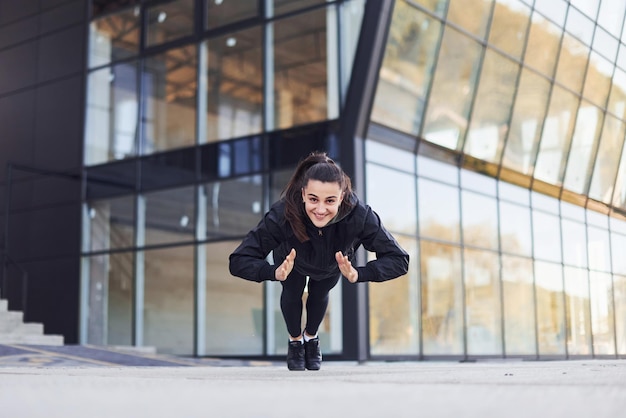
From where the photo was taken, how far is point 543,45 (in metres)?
19.1

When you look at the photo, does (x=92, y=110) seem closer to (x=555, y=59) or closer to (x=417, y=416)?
(x=555, y=59)

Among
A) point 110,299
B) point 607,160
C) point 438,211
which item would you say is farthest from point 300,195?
point 607,160

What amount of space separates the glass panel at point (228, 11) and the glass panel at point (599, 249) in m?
10.9

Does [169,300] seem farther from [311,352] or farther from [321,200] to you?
[321,200]

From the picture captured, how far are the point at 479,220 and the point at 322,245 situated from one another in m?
12.8

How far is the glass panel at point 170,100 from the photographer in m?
18.1

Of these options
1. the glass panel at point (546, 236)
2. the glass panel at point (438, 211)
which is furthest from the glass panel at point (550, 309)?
the glass panel at point (438, 211)

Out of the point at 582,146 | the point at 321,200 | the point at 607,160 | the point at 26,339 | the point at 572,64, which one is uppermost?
the point at 572,64

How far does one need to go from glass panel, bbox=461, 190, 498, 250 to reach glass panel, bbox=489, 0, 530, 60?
3.15m

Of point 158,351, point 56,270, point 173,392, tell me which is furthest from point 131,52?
point 173,392

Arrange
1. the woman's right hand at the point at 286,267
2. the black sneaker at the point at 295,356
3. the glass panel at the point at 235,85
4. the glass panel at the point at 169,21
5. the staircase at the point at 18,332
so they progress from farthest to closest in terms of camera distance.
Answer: the glass panel at the point at 169,21 → the glass panel at the point at 235,85 → the staircase at the point at 18,332 → the black sneaker at the point at 295,356 → the woman's right hand at the point at 286,267

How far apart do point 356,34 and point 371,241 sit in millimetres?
10062

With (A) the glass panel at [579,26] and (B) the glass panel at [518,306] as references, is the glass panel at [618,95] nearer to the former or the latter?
(A) the glass panel at [579,26]

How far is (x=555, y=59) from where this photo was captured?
19547mm
